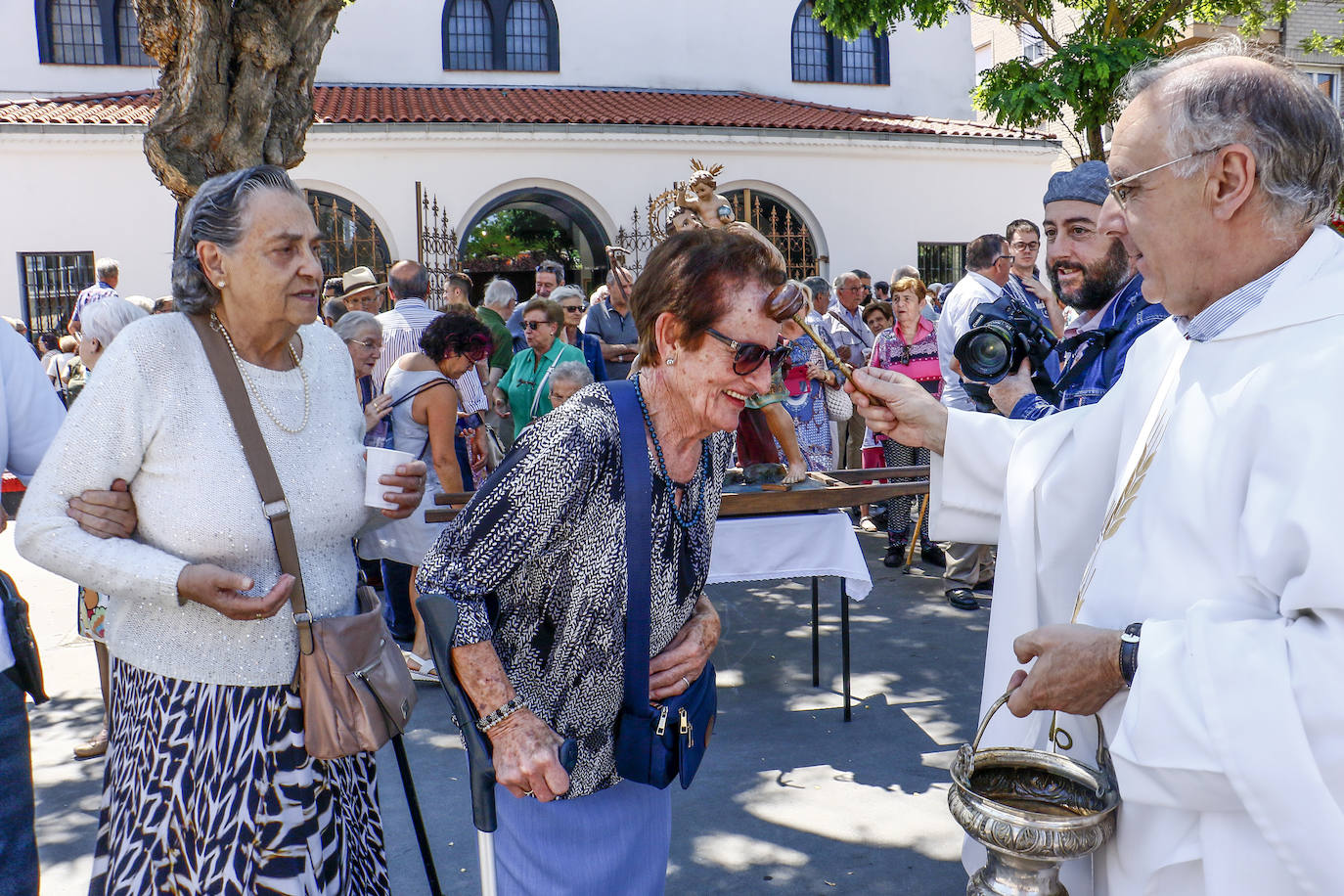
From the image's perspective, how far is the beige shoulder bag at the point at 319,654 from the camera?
2.24m

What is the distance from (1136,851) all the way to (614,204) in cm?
1676

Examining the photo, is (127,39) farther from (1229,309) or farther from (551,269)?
(1229,309)

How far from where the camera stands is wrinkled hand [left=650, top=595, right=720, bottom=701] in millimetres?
2111

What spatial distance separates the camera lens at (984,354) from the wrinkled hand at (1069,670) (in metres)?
1.12

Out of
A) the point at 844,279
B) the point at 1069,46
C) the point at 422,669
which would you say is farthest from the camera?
the point at 1069,46

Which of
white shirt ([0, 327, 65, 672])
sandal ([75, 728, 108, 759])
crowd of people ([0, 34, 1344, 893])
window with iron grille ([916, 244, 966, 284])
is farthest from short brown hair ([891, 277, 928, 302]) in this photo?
window with iron grille ([916, 244, 966, 284])

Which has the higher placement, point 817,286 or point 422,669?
point 817,286

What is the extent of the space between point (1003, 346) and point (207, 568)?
2.00 m

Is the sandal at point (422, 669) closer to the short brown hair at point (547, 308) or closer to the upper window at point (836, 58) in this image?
the short brown hair at point (547, 308)

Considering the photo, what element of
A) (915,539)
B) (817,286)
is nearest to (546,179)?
(817,286)

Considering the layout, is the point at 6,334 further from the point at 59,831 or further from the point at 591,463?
the point at 59,831

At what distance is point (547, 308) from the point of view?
7.00m

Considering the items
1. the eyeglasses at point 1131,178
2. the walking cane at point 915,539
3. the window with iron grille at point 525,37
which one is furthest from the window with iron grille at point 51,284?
the eyeglasses at point 1131,178

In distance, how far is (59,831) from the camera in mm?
3855
